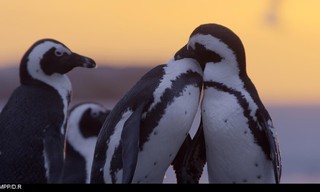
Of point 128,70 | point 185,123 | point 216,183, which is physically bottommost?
point 128,70

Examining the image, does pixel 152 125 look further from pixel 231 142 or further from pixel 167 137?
pixel 231 142

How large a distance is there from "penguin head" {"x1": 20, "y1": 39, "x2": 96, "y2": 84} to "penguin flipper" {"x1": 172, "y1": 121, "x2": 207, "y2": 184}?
1056mm

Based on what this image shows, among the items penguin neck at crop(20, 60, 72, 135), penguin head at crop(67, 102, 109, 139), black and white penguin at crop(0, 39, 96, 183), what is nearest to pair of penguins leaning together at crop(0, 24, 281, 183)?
black and white penguin at crop(0, 39, 96, 183)

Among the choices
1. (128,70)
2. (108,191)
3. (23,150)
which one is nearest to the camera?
(108,191)

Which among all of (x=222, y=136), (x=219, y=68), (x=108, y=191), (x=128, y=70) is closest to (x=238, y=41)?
(x=219, y=68)

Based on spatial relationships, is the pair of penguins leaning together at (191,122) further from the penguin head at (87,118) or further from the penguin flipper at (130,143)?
the penguin head at (87,118)

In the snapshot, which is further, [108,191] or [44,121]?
[44,121]

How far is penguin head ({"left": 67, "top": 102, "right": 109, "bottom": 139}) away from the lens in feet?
28.5

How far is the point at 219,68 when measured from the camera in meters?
5.97

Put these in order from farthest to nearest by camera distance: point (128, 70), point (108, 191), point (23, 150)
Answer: point (128, 70) → point (23, 150) → point (108, 191)

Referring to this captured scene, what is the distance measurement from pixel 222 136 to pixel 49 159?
4.00 feet

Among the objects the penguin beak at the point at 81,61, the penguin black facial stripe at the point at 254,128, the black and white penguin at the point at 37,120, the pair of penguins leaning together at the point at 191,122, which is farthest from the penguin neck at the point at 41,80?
the penguin black facial stripe at the point at 254,128

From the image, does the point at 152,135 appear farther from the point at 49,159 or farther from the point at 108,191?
the point at 49,159

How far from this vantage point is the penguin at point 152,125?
5.85 m
